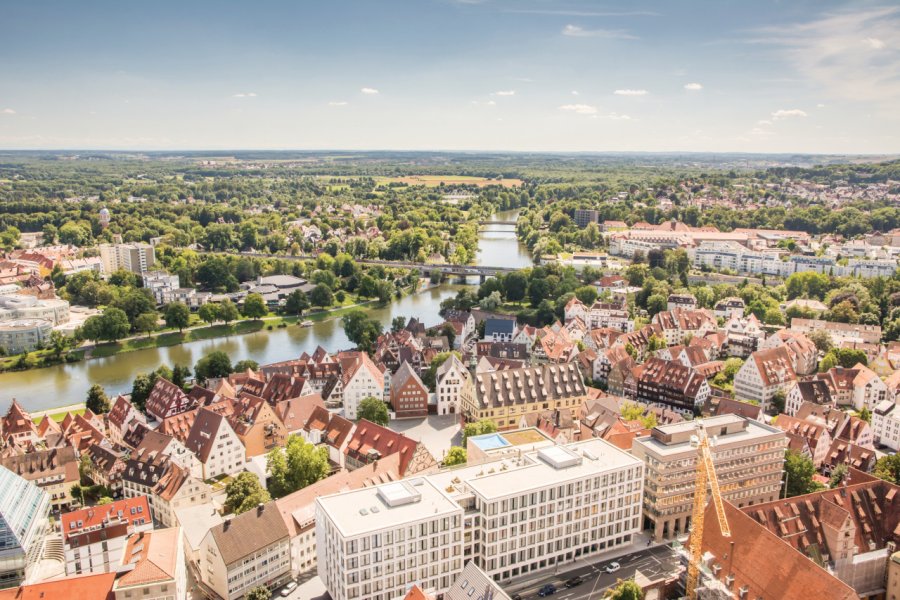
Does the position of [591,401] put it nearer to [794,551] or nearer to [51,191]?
[794,551]

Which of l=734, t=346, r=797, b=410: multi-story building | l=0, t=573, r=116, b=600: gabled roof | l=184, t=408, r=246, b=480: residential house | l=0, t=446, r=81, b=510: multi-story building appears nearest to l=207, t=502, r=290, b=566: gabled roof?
l=0, t=573, r=116, b=600: gabled roof

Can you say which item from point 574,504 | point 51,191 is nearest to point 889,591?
point 574,504

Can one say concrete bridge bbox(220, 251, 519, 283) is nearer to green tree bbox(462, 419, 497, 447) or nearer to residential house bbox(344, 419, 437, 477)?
green tree bbox(462, 419, 497, 447)

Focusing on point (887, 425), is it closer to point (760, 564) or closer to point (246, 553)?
point (760, 564)

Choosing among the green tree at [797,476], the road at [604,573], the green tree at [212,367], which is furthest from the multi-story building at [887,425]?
the green tree at [212,367]

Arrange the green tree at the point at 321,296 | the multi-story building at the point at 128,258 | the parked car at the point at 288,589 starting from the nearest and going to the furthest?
1. the parked car at the point at 288,589
2. the green tree at the point at 321,296
3. the multi-story building at the point at 128,258

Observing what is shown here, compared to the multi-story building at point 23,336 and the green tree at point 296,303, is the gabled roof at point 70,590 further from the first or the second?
the green tree at point 296,303

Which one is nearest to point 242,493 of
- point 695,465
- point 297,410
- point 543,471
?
point 297,410
